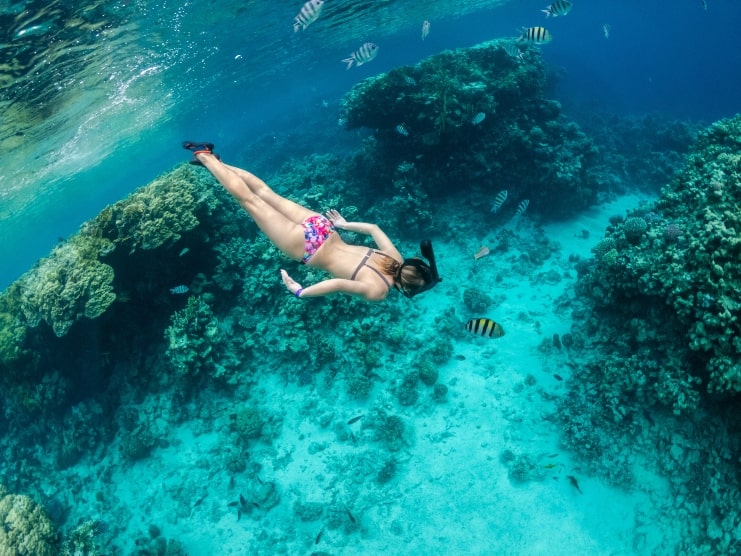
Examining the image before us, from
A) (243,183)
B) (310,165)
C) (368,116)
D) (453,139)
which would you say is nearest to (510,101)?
(453,139)

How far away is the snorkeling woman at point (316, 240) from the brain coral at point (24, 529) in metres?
7.96

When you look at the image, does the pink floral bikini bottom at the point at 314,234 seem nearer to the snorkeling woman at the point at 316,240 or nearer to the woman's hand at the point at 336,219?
the snorkeling woman at the point at 316,240

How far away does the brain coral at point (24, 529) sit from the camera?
7047 millimetres

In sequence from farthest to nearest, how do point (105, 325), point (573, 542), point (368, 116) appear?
point (368, 116)
point (105, 325)
point (573, 542)

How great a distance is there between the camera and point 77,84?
16.8 metres

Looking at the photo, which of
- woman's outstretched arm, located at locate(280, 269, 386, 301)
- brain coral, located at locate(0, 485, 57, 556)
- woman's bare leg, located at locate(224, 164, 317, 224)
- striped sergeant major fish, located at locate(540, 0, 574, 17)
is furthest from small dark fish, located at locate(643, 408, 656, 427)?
brain coral, located at locate(0, 485, 57, 556)

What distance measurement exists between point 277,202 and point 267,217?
0.39 metres

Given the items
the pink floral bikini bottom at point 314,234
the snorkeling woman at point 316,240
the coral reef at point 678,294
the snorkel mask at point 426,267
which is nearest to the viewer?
the snorkel mask at point 426,267

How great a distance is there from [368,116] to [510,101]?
544cm

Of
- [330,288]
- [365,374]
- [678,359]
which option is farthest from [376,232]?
[678,359]

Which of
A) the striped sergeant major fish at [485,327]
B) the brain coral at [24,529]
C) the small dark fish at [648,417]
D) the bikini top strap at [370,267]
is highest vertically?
the bikini top strap at [370,267]

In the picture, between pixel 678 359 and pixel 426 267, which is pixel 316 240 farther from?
pixel 678 359

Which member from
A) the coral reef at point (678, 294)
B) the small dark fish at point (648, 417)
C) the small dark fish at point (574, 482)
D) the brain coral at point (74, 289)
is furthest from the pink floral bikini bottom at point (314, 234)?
the small dark fish at point (648, 417)

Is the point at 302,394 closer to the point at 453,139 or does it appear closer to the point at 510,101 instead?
the point at 453,139
